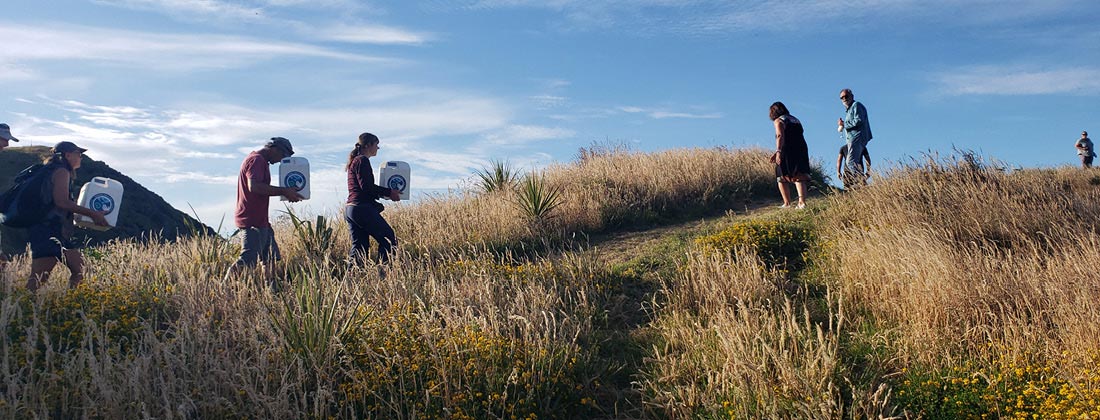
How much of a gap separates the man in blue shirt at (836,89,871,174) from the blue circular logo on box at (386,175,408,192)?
6974mm

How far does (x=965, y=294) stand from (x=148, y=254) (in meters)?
9.19

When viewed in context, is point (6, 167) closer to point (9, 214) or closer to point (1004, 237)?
point (9, 214)

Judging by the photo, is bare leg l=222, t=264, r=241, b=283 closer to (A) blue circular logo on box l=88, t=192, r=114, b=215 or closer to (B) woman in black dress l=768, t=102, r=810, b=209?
(A) blue circular logo on box l=88, t=192, r=114, b=215

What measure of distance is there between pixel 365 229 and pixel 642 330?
3.38 metres

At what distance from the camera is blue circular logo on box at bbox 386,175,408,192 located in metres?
9.13

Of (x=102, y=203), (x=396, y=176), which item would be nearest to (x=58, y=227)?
(x=102, y=203)

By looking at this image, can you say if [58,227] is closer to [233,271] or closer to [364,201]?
[233,271]

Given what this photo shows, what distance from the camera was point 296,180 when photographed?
319 inches

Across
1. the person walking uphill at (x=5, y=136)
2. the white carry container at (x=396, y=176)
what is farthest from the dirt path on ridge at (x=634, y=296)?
the person walking uphill at (x=5, y=136)

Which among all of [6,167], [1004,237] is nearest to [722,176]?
[1004,237]

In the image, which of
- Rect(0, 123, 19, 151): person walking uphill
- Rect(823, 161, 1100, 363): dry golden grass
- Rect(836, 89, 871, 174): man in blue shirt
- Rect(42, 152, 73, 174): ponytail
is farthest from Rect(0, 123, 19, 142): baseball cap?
Rect(836, 89, 871, 174): man in blue shirt

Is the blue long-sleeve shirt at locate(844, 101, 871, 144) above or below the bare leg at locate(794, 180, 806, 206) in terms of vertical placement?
above

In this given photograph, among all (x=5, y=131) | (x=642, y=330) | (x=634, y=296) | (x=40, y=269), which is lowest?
(x=642, y=330)

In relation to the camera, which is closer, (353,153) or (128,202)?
(353,153)
